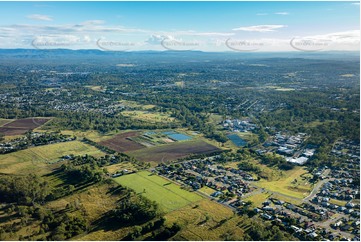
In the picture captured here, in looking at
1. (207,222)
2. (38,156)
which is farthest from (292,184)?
(38,156)

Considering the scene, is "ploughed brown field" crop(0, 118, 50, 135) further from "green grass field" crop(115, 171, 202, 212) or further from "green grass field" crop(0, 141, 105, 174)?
"green grass field" crop(115, 171, 202, 212)

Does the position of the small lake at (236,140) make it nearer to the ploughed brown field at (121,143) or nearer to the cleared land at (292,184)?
the cleared land at (292,184)

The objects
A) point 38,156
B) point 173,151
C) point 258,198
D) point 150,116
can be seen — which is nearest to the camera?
point 258,198

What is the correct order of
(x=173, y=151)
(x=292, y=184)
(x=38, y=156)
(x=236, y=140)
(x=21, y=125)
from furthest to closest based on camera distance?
1. (x=21, y=125)
2. (x=236, y=140)
3. (x=173, y=151)
4. (x=38, y=156)
5. (x=292, y=184)

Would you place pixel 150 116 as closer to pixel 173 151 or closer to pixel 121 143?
pixel 121 143

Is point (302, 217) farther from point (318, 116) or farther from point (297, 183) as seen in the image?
point (318, 116)

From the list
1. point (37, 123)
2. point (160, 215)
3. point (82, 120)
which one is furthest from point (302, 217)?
point (37, 123)

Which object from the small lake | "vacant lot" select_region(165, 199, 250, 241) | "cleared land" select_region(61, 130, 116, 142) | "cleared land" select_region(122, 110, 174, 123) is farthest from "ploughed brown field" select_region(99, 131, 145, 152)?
"vacant lot" select_region(165, 199, 250, 241)

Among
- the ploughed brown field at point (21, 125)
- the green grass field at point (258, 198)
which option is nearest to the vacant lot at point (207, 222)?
the green grass field at point (258, 198)
